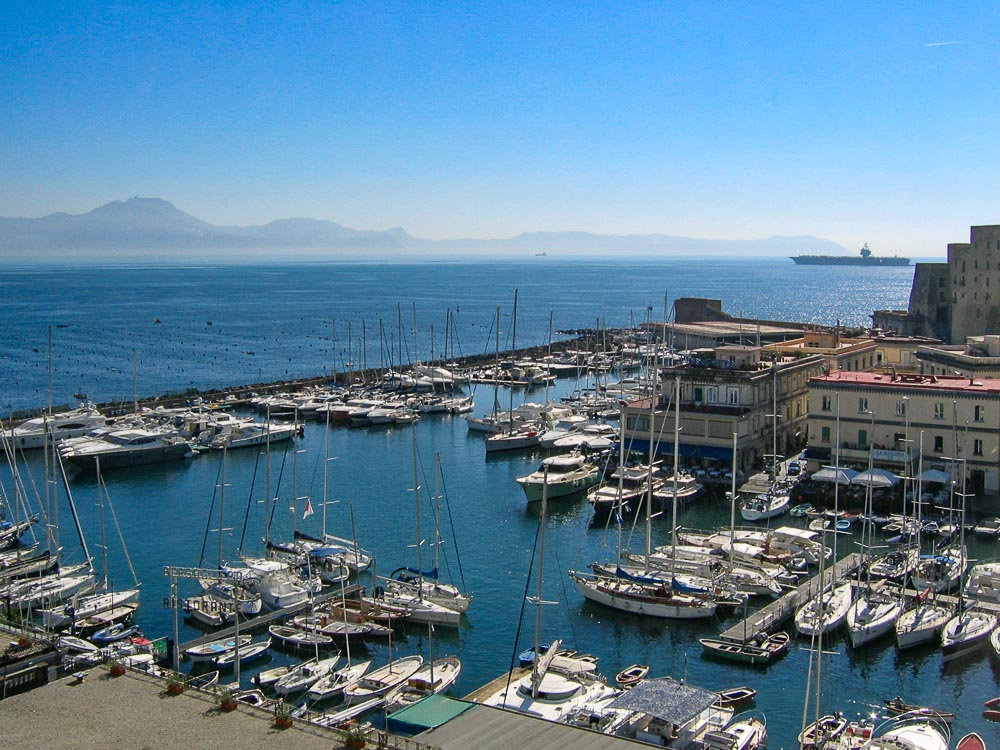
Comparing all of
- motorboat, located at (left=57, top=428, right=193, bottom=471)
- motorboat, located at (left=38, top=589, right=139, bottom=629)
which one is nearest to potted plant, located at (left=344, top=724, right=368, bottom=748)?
motorboat, located at (left=38, top=589, right=139, bottom=629)

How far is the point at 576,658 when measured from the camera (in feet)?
81.4

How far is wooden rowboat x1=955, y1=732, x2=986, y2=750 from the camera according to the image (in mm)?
20016

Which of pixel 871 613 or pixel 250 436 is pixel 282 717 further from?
pixel 250 436

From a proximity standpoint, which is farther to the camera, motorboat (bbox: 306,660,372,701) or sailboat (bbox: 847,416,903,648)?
sailboat (bbox: 847,416,903,648)

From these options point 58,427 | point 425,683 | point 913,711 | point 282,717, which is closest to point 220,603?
point 425,683

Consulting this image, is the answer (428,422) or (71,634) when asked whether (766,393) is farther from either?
(71,634)

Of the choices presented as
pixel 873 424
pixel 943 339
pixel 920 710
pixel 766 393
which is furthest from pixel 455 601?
pixel 943 339

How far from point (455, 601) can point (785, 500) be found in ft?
53.6

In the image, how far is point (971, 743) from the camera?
20.2 meters

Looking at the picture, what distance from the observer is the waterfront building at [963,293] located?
70.4 m

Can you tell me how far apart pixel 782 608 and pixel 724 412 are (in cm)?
1801

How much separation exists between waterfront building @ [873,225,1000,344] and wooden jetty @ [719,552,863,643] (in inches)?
1817

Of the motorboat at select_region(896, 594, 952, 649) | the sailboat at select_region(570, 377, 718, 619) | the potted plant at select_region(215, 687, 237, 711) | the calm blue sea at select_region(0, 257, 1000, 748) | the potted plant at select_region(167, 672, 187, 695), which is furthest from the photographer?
the sailboat at select_region(570, 377, 718, 619)

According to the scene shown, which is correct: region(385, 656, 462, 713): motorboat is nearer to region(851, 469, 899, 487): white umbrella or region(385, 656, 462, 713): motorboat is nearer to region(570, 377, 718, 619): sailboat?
region(570, 377, 718, 619): sailboat
